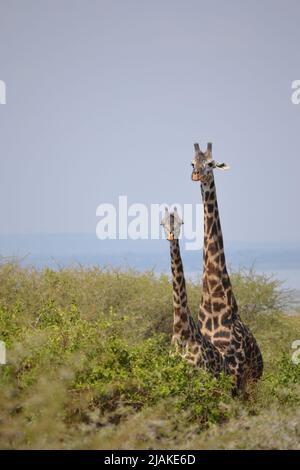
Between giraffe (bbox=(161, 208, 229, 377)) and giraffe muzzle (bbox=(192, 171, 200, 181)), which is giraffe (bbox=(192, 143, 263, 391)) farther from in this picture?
giraffe (bbox=(161, 208, 229, 377))

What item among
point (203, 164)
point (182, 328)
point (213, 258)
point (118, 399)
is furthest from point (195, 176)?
point (118, 399)

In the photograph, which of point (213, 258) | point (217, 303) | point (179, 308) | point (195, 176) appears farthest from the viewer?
point (213, 258)

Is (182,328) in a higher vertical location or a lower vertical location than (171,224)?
lower

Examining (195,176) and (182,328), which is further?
(195,176)

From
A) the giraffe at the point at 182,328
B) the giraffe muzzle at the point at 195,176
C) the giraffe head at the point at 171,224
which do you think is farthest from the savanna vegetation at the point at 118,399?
the giraffe muzzle at the point at 195,176

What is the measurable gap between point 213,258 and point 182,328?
1812mm

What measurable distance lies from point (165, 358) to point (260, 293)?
1121 centimetres

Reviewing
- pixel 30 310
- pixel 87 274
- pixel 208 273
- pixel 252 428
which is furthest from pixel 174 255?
pixel 87 274

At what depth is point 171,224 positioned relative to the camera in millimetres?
11664

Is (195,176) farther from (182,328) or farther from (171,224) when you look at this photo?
(182,328)

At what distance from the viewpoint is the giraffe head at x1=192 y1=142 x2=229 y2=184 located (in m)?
12.6

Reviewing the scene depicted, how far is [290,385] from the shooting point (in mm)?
12555
